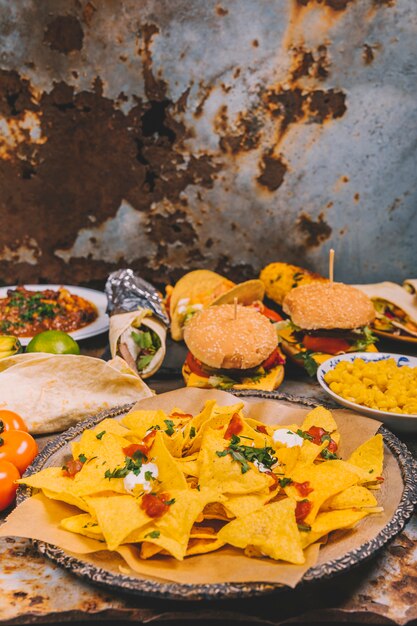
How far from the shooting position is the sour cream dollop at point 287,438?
6.95ft

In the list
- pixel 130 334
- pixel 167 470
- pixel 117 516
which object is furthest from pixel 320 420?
pixel 130 334

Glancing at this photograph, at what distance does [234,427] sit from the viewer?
7.09 ft

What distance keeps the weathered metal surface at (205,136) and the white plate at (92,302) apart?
0.17 metres

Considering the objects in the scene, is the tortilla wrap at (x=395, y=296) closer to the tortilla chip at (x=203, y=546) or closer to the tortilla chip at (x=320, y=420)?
the tortilla chip at (x=320, y=420)

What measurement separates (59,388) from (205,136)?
2.04 metres

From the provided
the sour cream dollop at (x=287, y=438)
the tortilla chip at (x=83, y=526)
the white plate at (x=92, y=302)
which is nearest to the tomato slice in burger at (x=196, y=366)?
the white plate at (x=92, y=302)

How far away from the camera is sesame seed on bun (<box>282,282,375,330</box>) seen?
10.6 feet

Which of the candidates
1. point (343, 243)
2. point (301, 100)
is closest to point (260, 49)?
point (301, 100)

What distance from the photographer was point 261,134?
393 centimetres

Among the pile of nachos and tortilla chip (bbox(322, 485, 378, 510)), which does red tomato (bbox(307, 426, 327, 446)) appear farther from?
tortilla chip (bbox(322, 485, 378, 510))

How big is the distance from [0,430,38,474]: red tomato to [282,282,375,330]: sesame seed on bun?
61.5 inches

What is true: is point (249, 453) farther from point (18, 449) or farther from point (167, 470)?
point (18, 449)

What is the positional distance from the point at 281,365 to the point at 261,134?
5.25 feet

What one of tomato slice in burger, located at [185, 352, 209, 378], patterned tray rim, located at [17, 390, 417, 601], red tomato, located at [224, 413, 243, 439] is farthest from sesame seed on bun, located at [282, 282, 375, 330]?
patterned tray rim, located at [17, 390, 417, 601]
